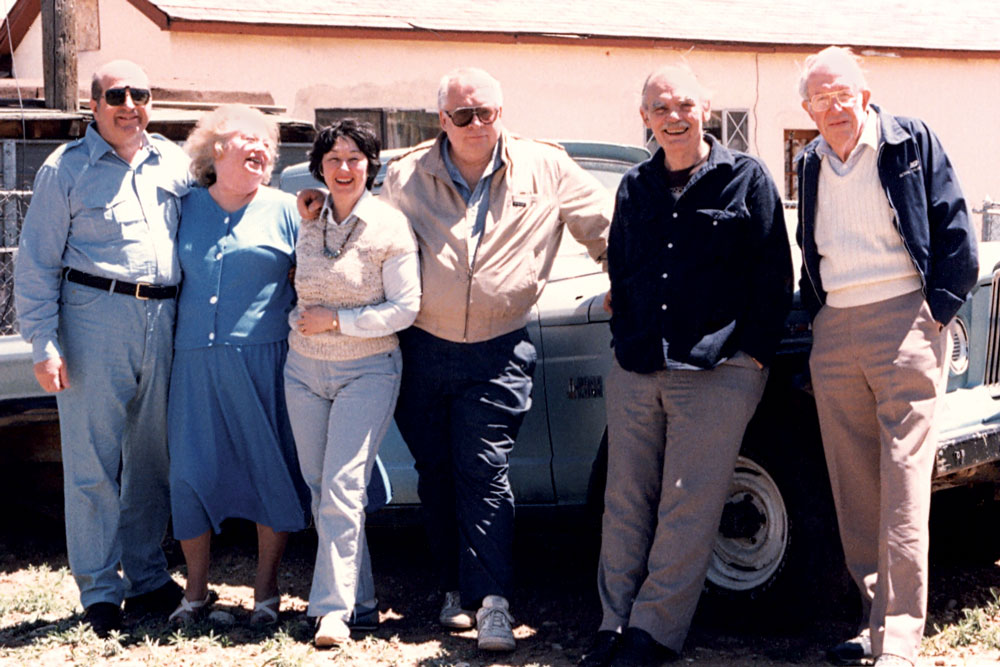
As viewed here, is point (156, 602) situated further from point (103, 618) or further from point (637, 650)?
point (637, 650)

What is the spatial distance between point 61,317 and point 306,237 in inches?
38.7

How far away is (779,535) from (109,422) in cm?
253

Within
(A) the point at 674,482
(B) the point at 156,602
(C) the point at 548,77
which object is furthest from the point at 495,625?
(C) the point at 548,77

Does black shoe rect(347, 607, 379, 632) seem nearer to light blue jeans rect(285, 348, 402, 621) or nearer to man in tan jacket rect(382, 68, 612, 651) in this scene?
light blue jeans rect(285, 348, 402, 621)

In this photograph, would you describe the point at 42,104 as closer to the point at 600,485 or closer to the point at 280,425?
the point at 280,425

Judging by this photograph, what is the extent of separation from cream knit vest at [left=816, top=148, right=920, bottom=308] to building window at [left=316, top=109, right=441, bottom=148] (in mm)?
9075

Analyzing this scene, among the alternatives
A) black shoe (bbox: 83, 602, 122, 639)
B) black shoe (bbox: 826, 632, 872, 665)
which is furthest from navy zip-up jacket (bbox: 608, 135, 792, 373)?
black shoe (bbox: 83, 602, 122, 639)

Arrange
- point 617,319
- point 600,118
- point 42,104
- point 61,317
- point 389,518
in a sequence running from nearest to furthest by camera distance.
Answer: point 617,319 → point 61,317 → point 389,518 → point 42,104 → point 600,118

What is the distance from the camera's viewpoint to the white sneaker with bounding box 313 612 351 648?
426 cm

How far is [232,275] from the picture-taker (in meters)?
4.45

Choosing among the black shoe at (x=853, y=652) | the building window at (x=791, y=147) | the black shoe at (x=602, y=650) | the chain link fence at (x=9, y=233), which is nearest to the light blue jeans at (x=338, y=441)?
the black shoe at (x=602, y=650)

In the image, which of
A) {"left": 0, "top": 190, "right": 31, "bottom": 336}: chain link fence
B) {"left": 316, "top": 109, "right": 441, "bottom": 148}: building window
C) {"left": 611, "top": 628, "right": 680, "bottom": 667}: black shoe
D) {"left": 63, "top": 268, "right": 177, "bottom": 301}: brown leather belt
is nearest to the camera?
{"left": 611, "top": 628, "right": 680, "bottom": 667}: black shoe

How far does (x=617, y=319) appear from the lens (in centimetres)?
418

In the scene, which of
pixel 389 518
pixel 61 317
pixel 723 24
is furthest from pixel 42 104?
pixel 723 24
